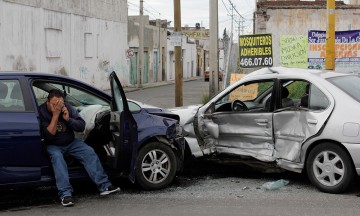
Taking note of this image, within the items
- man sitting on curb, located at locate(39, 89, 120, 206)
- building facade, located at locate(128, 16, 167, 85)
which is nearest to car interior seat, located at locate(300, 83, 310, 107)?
man sitting on curb, located at locate(39, 89, 120, 206)

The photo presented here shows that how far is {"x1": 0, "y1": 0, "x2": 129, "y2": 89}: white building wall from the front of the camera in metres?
21.8

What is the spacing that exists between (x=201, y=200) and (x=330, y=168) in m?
1.60

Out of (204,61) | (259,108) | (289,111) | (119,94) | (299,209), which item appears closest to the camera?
(299,209)

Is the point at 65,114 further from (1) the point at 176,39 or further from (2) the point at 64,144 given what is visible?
(1) the point at 176,39

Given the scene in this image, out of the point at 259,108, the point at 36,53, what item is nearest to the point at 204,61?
the point at 36,53

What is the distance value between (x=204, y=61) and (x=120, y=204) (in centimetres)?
7248

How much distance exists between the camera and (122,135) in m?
6.12

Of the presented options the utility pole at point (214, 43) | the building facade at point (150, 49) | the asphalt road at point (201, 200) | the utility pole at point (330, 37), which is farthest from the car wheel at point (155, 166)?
the building facade at point (150, 49)

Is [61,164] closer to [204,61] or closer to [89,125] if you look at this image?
[89,125]

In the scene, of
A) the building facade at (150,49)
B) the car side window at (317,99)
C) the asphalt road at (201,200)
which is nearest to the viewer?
the asphalt road at (201,200)

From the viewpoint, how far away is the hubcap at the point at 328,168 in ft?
20.1

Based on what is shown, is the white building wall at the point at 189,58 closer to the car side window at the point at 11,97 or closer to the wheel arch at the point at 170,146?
the wheel arch at the point at 170,146

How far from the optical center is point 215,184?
6.92 meters

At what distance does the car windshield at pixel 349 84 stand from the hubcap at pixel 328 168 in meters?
0.79
